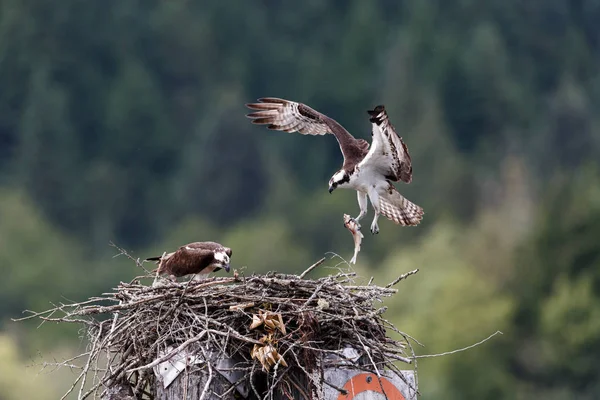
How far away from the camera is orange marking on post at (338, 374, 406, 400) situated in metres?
8.69

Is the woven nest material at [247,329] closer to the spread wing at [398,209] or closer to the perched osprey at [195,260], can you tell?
the perched osprey at [195,260]

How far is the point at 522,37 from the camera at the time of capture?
87188 millimetres

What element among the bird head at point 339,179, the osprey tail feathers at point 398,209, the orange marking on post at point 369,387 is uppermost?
the osprey tail feathers at point 398,209

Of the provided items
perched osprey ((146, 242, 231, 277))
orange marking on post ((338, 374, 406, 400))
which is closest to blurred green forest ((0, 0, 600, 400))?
perched osprey ((146, 242, 231, 277))

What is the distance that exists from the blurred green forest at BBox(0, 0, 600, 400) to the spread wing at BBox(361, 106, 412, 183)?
14722 millimetres

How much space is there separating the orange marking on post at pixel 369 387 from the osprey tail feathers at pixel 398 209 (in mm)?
4180

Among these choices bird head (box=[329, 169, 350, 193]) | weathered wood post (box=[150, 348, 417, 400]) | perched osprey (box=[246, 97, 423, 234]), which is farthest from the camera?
bird head (box=[329, 169, 350, 193])

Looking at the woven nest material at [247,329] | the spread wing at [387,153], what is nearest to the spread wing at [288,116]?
the spread wing at [387,153]

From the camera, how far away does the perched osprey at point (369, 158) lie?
11.9 metres

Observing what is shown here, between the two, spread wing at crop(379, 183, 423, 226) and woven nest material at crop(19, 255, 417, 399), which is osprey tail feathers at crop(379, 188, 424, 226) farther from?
woven nest material at crop(19, 255, 417, 399)

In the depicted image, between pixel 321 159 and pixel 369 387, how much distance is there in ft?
197

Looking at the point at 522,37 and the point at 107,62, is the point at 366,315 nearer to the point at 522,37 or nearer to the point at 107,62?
the point at 107,62

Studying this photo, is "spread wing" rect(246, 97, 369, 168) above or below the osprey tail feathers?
above

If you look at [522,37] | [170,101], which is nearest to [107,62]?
[170,101]
